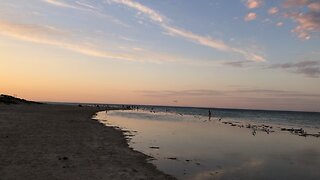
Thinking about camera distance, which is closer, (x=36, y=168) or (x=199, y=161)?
(x=36, y=168)

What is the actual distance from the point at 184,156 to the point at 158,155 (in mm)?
1644

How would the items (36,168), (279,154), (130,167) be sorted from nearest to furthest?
(36,168) < (130,167) < (279,154)

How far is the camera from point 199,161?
67.1ft

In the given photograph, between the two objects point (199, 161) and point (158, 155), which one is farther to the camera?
point (158, 155)

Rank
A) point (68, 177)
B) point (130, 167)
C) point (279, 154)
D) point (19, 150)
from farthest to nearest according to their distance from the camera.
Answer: point (279, 154)
point (19, 150)
point (130, 167)
point (68, 177)

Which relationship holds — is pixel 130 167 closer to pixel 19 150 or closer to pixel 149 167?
pixel 149 167

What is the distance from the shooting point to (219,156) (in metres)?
23.0

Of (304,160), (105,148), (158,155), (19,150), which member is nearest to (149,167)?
(158,155)

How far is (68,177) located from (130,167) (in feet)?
12.5

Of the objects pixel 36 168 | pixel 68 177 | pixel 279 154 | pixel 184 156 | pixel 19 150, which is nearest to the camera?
pixel 68 177

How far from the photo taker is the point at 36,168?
15320 millimetres

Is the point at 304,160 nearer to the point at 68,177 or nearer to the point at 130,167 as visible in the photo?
the point at 130,167

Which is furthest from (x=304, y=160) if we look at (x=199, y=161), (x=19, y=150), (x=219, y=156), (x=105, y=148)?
(x=19, y=150)

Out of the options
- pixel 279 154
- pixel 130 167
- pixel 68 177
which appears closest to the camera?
pixel 68 177
